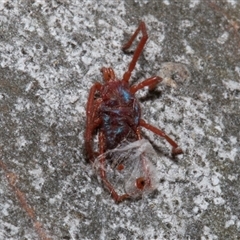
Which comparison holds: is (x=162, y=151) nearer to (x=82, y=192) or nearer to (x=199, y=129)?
(x=199, y=129)

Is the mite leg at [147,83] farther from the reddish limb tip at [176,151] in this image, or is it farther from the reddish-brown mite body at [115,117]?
the reddish limb tip at [176,151]

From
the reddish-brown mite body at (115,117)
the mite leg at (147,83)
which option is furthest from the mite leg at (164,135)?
the mite leg at (147,83)

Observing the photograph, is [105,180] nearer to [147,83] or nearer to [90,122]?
[90,122]

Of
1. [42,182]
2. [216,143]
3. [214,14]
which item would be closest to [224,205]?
[216,143]

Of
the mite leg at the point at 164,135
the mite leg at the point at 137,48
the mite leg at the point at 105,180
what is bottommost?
the mite leg at the point at 105,180

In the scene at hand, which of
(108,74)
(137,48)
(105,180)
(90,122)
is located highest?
(137,48)

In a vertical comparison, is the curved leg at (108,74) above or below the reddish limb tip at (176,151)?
above

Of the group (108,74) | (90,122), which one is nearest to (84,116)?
(90,122)

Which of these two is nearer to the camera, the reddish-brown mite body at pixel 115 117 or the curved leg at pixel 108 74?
the reddish-brown mite body at pixel 115 117

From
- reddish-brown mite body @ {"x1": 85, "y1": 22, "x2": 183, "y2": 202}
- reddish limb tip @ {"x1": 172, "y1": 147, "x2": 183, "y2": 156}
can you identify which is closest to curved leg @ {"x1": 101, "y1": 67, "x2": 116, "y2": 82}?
reddish-brown mite body @ {"x1": 85, "y1": 22, "x2": 183, "y2": 202}
